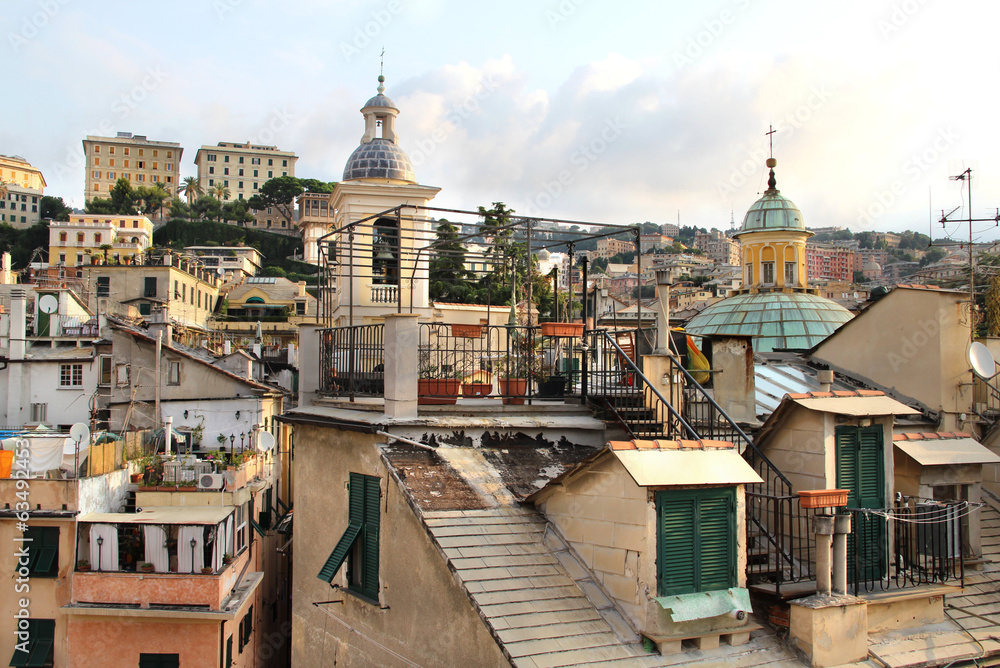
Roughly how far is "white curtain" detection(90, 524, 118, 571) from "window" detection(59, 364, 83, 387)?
2145 cm

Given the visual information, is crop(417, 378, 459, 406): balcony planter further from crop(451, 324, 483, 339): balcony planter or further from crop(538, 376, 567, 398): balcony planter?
crop(538, 376, 567, 398): balcony planter

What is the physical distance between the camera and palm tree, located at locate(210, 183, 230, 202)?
129125 millimetres

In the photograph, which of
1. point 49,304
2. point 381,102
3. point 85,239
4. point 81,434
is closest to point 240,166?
point 85,239

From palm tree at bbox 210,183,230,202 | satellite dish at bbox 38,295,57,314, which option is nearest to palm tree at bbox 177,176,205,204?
palm tree at bbox 210,183,230,202

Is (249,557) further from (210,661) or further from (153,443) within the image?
(153,443)

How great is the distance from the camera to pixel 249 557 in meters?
21.2

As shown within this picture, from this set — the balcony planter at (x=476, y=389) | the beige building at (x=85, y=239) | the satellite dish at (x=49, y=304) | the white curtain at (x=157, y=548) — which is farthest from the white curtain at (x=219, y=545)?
the beige building at (x=85, y=239)

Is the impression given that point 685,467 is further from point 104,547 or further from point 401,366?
point 104,547

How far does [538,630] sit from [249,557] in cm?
1625

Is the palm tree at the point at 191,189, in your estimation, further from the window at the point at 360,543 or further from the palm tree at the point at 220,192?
the window at the point at 360,543

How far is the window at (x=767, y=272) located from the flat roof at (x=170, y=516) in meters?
19.3

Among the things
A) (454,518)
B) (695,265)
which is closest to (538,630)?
(454,518)

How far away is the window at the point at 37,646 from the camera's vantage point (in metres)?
17.8

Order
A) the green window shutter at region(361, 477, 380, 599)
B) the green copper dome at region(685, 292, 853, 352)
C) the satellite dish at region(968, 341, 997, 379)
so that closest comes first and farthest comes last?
1. the green window shutter at region(361, 477, 380, 599)
2. the satellite dish at region(968, 341, 997, 379)
3. the green copper dome at region(685, 292, 853, 352)
